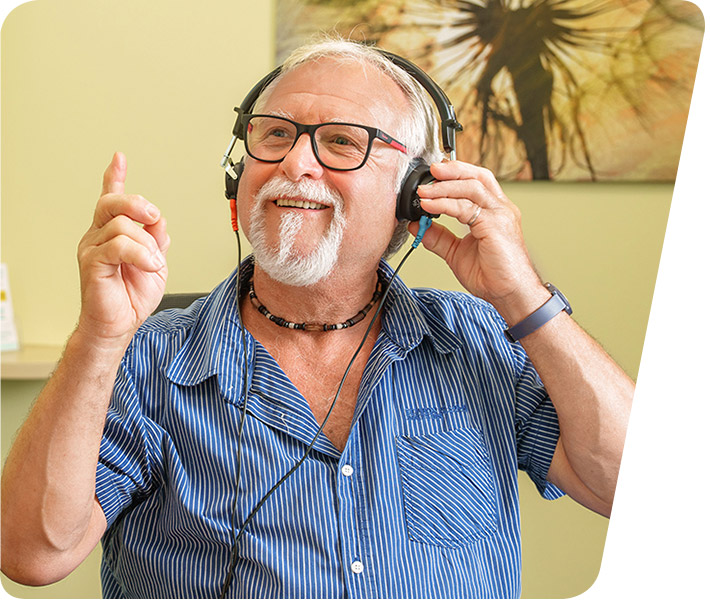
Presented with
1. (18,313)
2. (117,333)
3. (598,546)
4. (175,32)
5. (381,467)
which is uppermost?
(175,32)

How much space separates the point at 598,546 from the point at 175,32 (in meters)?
0.95

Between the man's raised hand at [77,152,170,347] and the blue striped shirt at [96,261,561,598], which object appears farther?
the blue striped shirt at [96,261,561,598]

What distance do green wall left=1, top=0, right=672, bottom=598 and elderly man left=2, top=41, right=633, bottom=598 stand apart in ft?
0.26

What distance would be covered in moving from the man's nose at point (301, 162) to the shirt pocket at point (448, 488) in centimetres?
38

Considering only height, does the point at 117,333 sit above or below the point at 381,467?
above

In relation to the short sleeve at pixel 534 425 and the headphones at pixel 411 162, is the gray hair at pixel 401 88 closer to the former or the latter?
the headphones at pixel 411 162

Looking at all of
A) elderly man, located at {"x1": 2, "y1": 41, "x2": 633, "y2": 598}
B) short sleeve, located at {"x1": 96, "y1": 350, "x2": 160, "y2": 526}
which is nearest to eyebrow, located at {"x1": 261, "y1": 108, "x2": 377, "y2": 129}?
elderly man, located at {"x1": 2, "y1": 41, "x2": 633, "y2": 598}

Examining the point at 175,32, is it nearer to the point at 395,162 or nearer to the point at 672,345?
the point at 395,162

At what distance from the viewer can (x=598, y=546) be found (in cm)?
96

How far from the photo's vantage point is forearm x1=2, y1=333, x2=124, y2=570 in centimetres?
72

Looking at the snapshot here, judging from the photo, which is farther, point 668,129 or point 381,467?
point 668,129

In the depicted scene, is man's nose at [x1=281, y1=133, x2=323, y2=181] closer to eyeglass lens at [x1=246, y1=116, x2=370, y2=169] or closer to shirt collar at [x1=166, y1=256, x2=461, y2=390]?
eyeglass lens at [x1=246, y1=116, x2=370, y2=169]

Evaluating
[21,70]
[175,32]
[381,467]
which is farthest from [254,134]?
[381,467]

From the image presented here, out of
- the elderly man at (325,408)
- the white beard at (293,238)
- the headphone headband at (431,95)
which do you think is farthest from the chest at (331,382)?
the headphone headband at (431,95)
